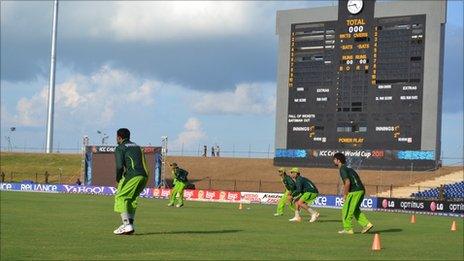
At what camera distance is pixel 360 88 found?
146 ft

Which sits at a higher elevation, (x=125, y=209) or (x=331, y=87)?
(x=331, y=87)

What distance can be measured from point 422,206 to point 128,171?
85.5ft

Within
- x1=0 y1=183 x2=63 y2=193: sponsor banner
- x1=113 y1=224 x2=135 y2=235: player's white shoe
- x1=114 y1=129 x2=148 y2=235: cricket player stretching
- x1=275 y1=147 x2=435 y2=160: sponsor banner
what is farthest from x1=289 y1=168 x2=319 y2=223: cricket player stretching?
x1=0 y1=183 x2=63 y2=193: sponsor banner

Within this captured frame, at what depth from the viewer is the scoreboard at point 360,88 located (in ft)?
141

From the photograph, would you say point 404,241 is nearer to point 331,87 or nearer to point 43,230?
point 43,230

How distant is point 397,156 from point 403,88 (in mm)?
4782

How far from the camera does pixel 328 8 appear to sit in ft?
149

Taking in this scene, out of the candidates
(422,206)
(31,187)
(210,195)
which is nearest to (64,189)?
(31,187)

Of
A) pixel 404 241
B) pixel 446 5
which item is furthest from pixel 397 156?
pixel 404 241

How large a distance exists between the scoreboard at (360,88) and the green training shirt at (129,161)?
31.2 meters

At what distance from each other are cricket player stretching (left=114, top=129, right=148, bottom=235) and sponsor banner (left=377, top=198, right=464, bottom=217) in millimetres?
24646

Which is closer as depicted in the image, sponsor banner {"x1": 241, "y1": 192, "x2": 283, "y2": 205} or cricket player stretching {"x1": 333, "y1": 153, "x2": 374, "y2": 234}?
cricket player stretching {"x1": 333, "y1": 153, "x2": 374, "y2": 234}

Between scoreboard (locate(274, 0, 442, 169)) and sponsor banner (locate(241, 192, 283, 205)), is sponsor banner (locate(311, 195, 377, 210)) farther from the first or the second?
scoreboard (locate(274, 0, 442, 169))

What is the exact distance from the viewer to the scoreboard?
4294cm
